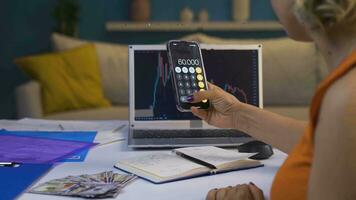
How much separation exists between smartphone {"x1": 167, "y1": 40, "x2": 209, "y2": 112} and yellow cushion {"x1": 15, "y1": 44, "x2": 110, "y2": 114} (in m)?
1.77

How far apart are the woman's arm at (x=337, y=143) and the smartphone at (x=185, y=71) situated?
0.66m

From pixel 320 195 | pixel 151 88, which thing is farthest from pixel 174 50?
pixel 320 195

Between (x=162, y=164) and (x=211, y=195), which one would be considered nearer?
(x=211, y=195)

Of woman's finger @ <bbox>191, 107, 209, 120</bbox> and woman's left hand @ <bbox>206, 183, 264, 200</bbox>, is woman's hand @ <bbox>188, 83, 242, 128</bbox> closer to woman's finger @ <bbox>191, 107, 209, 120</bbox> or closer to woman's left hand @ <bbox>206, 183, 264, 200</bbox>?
woman's finger @ <bbox>191, 107, 209, 120</bbox>

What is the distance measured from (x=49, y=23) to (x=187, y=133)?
264cm

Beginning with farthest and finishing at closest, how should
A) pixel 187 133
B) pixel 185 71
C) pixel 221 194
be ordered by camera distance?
pixel 187 133 → pixel 185 71 → pixel 221 194

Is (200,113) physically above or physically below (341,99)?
below

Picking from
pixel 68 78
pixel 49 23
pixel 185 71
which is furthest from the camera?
pixel 49 23

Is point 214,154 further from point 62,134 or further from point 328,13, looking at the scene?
point 328,13

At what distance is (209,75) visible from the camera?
1613 millimetres

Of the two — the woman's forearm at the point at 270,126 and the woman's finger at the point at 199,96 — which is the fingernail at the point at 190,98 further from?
the woman's forearm at the point at 270,126

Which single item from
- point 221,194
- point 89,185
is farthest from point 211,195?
point 89,185

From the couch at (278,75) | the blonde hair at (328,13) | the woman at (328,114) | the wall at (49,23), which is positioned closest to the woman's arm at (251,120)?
the woman at (328,114)

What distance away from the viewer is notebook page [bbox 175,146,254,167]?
46.6 inches
